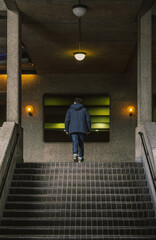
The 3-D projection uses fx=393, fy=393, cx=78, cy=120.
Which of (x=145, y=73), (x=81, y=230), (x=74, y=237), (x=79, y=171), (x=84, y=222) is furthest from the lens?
(x=145, y=73)

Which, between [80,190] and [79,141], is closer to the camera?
[80,190]

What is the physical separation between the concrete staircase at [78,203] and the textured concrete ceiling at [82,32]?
342cm

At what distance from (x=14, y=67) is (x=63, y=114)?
5.63 m

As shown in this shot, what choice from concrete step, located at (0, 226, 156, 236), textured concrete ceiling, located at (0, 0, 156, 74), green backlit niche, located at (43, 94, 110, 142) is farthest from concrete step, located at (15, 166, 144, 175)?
green backlit niche, located at (43, 94, 110, 142)

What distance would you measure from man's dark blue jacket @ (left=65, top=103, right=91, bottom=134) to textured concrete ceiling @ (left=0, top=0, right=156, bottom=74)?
200cm

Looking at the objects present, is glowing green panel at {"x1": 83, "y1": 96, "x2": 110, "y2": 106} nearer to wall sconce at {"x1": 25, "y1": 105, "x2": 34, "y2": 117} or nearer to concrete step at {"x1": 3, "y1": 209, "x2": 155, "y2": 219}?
wall sconce at {"x1": 25, "y1": 105, "x2": 34, "y2": 117}

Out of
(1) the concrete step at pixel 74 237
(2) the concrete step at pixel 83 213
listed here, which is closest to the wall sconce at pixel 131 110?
(2) the concrete step at pixel 83 213

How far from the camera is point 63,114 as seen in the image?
1440 cm

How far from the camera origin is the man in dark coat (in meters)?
9.40

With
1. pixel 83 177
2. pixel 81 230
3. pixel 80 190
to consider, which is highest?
pixel 83 177

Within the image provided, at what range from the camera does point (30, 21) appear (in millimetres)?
9359

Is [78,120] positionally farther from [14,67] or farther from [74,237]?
[74,237]

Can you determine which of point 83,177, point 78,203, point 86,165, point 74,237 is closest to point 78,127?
point 86,165

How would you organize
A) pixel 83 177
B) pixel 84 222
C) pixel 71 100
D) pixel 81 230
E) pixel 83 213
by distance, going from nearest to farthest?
pixel 81 230 < pixel 84 222 < pixel 83 213 < pixel 83 177 < pixel 71 100
